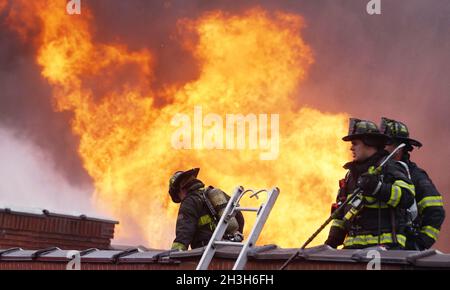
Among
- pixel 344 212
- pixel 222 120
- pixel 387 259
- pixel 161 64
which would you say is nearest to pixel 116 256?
pixel 344 212

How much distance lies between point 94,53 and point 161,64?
189 cm

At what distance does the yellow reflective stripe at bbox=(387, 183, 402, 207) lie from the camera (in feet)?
20.1

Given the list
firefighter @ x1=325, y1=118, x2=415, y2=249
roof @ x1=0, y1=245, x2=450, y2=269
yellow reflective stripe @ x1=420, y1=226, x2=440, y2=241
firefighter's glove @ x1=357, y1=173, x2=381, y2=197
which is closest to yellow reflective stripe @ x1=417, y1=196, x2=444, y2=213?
yellow reflective stripe @ x1=420, y1=226, x2=440, y2=241

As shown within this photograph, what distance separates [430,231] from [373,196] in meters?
1.04

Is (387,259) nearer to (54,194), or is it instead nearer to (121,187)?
(121,187)

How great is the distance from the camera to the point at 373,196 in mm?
6129

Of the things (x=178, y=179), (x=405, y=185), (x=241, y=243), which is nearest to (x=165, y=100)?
(x=178, y=179)

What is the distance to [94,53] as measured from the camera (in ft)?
63.6

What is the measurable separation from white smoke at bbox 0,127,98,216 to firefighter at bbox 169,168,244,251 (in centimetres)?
1229

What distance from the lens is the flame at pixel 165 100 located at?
→ 1847cm

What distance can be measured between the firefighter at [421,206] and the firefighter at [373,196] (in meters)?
0.42

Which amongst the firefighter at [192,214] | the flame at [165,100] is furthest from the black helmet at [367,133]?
the flame at [165,100]

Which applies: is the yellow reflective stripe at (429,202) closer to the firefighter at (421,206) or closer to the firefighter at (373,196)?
the firefighter at (421,206)

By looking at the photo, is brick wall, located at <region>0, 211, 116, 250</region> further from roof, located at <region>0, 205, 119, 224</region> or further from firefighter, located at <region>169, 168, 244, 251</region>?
firefighter, located at <region>169, 168, 244, 251</region>
